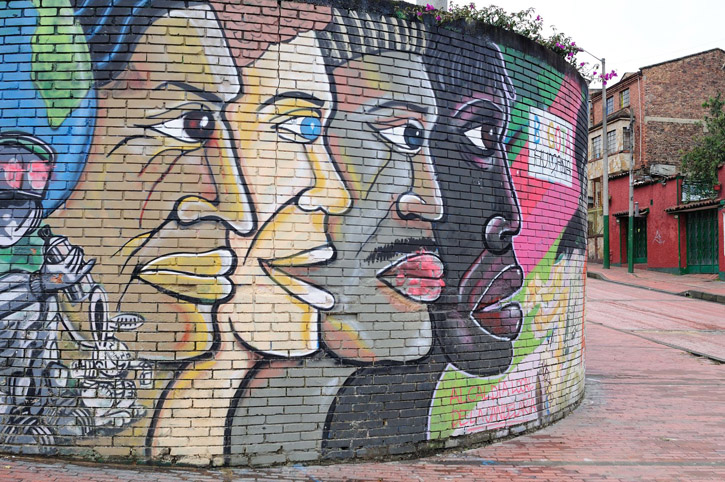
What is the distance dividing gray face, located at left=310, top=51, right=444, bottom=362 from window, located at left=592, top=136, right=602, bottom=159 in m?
38.5

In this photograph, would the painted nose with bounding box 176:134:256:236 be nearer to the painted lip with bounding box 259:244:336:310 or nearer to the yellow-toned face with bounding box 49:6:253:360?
the yellow-toned face with bounding box 49:6:253:360

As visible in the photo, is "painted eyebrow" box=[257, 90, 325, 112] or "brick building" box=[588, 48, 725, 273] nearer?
"painted eyebrow" box=[257, 90, 325, 112]

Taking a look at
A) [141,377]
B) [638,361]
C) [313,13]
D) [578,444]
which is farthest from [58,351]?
[638,361]

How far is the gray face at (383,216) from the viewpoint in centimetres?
527

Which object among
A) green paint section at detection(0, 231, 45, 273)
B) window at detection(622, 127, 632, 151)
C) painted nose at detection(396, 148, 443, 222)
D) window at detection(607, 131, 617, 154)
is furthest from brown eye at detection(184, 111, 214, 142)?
window at detection(607, 131, 617, 154)

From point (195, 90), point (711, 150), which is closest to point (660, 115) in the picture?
point (711, 150)

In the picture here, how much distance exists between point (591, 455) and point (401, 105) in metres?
3.73

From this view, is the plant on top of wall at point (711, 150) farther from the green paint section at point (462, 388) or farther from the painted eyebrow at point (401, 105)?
the painted eyebrow at point (401, 105)

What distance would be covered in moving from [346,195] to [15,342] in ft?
9.67

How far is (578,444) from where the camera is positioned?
20.1 ft

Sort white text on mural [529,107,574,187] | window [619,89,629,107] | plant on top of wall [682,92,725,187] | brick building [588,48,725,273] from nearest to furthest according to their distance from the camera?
white text on mural [529,107,574,187], plant on top of wall [682,92,725,187], brick building [588,48,725,273], window [619,89,629,107]

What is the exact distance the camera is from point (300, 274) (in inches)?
203

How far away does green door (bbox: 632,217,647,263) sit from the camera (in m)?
32.8

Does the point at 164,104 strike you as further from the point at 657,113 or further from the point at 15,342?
the point at 657,113
